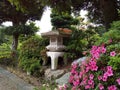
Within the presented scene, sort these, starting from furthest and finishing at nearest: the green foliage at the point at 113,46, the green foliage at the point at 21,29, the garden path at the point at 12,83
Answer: the green foliage at the point at 21,29 < the garden path at the point at 12,83 < the green foliage at the point at 113,46

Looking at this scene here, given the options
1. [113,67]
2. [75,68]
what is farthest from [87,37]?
[113,67]

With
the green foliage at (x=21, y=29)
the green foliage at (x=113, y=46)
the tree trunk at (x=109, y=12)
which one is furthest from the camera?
the green foliage at (x=21, y=29)

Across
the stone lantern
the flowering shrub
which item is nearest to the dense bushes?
the flowering shrub

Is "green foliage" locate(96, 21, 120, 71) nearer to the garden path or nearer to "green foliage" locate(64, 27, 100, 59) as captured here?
the garden path

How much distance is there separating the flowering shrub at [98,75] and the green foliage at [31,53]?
462cm

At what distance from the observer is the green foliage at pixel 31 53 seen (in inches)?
315

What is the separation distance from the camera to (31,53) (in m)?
8.39

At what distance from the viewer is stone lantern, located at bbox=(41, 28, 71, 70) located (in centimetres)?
764

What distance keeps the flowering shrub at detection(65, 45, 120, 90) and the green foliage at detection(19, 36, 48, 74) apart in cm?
462

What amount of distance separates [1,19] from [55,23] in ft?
16.1

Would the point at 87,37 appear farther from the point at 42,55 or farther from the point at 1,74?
the point at 1,74

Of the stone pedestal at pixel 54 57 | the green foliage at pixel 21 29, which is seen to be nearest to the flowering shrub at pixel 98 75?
the stone pedestal at pixel 54 57

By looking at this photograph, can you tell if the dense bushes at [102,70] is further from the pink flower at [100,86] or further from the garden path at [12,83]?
the garden path at [12,83]

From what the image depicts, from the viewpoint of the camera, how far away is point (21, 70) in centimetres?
884
